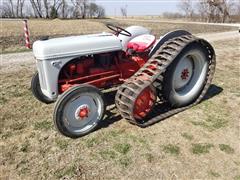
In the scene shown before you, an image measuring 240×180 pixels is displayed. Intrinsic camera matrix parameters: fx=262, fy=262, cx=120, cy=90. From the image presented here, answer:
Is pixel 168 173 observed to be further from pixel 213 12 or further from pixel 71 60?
pixel 213 12

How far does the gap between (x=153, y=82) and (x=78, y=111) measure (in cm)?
120

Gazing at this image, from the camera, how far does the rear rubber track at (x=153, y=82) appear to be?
147 inches

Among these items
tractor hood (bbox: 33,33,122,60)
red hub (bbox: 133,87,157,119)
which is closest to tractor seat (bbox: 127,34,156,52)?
tractor hood (bbox: 33,33,122,60)

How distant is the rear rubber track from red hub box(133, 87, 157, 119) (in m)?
0.09

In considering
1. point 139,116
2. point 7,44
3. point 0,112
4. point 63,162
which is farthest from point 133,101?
point 7,44

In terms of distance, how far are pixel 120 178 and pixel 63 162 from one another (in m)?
0.76

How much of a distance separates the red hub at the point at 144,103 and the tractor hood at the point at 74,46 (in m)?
0.83

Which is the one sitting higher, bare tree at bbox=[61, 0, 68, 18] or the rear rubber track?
bare tree at bbox=[61, 0, 68, 18]

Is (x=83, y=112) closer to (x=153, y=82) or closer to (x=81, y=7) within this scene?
(x=153, y=82)

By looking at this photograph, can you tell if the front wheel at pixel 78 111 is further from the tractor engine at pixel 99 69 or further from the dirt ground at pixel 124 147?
the tractor engine at pixel 99 69

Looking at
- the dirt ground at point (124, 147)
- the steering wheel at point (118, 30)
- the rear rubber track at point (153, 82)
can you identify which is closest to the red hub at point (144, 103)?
the rear rubber track at point (153, 82)

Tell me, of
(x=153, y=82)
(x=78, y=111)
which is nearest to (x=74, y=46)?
(x=78, y=111)

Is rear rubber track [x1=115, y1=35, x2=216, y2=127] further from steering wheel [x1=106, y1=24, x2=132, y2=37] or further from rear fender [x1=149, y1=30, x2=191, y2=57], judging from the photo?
steering wheel [x1=106, y1=24, x2=132, y2=37]

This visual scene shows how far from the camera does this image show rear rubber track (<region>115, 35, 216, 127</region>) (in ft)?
12.2
